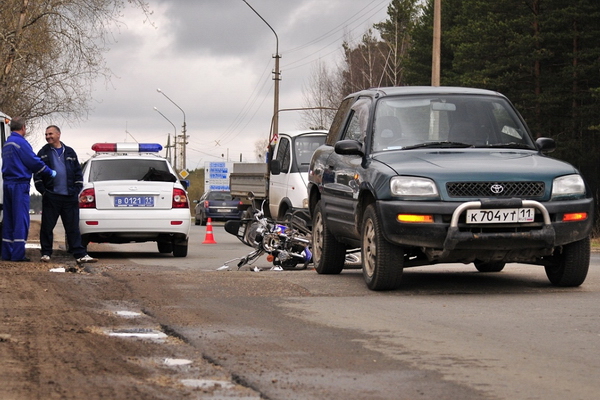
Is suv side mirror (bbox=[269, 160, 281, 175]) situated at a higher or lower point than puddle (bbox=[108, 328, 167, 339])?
higher

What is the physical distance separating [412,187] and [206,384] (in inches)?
170

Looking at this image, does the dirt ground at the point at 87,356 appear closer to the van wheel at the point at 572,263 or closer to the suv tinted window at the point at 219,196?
the van wheel at the point at 572,263

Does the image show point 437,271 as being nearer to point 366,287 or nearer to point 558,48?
point 366,287

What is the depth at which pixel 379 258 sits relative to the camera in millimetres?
9383

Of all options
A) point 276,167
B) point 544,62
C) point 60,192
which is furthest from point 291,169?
point 544,62

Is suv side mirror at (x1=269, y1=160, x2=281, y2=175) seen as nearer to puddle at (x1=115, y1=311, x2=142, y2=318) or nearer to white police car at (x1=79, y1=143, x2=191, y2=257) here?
white police car at (x1=79, y1=143, x2=191, y2=257)

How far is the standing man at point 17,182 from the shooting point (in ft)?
44.5

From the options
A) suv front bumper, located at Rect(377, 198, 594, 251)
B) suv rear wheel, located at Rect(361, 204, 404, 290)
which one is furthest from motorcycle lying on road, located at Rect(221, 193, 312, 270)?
suv front bumper, located at Rect(377, 198, 594, 251)

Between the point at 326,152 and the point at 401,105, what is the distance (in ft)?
4.88

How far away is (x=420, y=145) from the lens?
10.1 metres

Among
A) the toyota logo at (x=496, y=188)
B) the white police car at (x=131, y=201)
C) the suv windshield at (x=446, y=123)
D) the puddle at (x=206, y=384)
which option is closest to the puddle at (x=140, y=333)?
the puddle at (x=206, y=384)

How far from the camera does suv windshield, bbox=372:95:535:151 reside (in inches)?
402

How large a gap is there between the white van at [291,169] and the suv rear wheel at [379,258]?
8738 millimetres

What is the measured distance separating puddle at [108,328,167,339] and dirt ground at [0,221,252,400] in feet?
0.09
